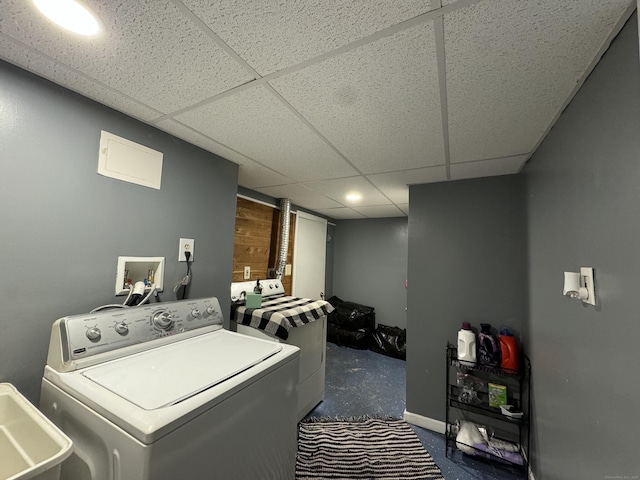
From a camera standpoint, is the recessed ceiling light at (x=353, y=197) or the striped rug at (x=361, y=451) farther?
the recessed ceiling light at (x=353, y=197)

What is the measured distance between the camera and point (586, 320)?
936 millimetres

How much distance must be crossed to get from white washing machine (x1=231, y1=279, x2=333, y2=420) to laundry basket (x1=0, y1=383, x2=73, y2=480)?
1202mm

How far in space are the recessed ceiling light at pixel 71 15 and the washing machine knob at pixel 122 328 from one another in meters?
1.04

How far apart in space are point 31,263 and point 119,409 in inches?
29.5

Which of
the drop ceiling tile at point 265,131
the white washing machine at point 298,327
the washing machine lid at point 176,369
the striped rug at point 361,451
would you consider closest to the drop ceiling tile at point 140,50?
the drop ceiling tile at point 265,131

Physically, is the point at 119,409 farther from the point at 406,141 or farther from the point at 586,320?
the point at 406,141

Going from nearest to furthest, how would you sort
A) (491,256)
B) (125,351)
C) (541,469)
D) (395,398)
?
(125,351)
(541,469)
(491,256)
(395,398)

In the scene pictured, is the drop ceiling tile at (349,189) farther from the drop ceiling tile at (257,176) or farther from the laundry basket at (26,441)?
the laundry basket at (26,441)

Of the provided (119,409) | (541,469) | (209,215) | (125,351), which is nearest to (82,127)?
(209,215)

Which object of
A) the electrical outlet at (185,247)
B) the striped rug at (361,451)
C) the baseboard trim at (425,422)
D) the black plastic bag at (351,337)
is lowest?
the striped rug at (361,451)

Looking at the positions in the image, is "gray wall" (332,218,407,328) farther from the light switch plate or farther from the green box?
the light switch plate

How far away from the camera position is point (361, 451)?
5.89 feet

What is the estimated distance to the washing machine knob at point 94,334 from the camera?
3.19 ft

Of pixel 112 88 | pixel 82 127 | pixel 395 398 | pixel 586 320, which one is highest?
pixel 112 88
